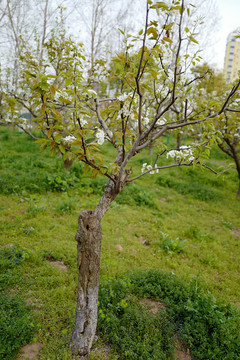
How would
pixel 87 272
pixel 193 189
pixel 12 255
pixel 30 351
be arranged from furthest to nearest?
pixel 193 189 → pixel 12 255 → pixel 30 351 → pixel 87 272

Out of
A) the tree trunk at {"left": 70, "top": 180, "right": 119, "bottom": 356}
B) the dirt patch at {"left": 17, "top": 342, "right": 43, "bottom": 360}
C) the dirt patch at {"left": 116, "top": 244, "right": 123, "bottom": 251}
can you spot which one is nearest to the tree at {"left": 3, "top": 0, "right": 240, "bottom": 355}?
the tree trunk at {"left": 70, "top": 180, "right": 119, "bottom": 356}

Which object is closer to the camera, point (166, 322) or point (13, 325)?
point (13, 325)

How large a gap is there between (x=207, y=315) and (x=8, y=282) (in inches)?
99.7

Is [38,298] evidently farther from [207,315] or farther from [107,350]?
[207,315]

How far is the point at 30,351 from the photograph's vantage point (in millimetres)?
2426

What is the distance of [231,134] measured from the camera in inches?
300

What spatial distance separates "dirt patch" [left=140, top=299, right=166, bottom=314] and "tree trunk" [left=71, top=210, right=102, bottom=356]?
886mm

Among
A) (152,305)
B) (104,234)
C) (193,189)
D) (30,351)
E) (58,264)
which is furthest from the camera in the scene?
(193,189)

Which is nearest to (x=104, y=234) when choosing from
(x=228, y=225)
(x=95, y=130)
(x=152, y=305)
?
(x=152, y=305)

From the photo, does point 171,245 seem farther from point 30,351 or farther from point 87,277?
point 30,351

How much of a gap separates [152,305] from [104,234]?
2.02 meters

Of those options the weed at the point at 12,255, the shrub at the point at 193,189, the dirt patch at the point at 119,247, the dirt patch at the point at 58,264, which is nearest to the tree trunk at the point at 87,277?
the dirt patch at the point at 58,264

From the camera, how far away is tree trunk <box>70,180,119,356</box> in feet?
7.32

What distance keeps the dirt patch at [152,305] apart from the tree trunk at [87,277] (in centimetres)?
89
